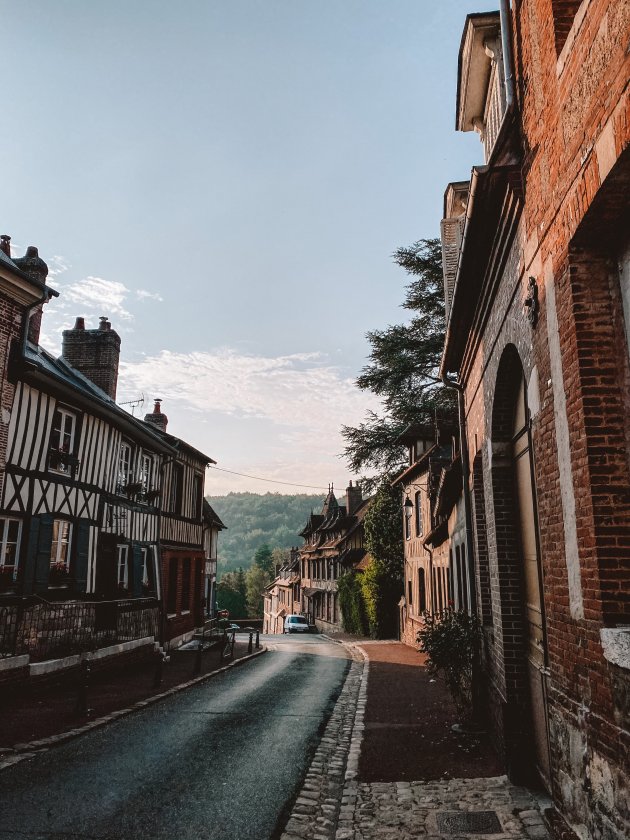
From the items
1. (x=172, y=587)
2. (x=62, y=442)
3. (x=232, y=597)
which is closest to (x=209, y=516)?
(x=172, y=587)

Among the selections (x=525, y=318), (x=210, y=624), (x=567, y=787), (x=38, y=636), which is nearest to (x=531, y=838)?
(x=567, y=787)

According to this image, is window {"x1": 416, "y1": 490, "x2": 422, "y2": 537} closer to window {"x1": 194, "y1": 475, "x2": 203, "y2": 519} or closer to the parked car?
window {"x1": 194, "y1": 475, "x2": 203, "y2": 519}

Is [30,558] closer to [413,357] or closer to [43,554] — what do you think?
[43,554]

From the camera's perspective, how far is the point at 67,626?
39.1 ft

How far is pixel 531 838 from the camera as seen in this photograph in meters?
4.27

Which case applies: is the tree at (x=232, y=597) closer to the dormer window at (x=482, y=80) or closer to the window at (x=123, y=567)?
the window at (x=123, y=567)

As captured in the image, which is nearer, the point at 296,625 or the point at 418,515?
the point at 418,515

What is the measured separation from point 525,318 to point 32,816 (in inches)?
237

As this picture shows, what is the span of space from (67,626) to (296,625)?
28642mm

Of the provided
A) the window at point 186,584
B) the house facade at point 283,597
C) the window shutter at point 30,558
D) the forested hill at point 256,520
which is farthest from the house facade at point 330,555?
the forested hill at point 256,520

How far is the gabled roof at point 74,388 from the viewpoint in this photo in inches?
428

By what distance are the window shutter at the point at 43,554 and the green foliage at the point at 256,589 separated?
6409 centimetres

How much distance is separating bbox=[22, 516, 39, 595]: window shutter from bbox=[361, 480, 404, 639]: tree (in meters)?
16.7

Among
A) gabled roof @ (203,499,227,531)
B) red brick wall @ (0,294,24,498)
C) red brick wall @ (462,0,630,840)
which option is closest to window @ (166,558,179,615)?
gabled roof @ (203,499,227,531)
